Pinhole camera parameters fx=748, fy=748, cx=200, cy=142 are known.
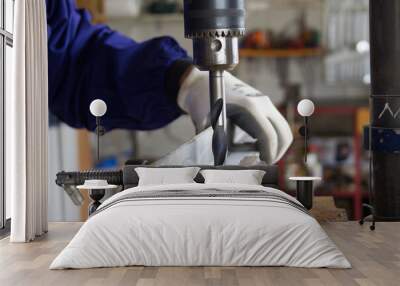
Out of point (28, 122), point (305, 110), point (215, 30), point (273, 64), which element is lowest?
point (28, 122)

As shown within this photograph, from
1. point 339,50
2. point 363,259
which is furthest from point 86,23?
point 363,259

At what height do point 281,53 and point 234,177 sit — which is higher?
point 281,53

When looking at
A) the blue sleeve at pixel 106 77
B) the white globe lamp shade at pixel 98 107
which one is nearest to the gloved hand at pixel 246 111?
the blue sleeve at pixel 106 77

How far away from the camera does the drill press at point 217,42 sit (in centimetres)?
732

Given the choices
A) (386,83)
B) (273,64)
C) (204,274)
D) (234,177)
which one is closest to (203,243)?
(204,274)

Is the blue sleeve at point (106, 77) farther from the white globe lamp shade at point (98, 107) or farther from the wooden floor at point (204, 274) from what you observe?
the wooden floor at point (204, 274)

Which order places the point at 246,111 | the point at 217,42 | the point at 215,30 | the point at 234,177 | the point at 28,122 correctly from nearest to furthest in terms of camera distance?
the point at 28,122
the point at 234,177
the point at 215,30
the point at 217,42
the point at 246,111

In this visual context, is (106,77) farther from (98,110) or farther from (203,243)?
(203,243)

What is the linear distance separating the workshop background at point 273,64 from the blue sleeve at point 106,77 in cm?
11

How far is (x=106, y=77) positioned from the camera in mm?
7848

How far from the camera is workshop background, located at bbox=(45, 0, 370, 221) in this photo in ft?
25.5

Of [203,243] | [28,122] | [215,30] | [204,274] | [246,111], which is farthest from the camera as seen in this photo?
[246,111]

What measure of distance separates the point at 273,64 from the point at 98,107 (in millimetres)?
1888

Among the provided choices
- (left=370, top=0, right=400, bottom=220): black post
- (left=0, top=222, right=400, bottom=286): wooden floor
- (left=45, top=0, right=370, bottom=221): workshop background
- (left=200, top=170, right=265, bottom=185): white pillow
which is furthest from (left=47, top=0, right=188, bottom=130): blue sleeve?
(left=0, top=222, right=400, bottom=286): wooden floor
